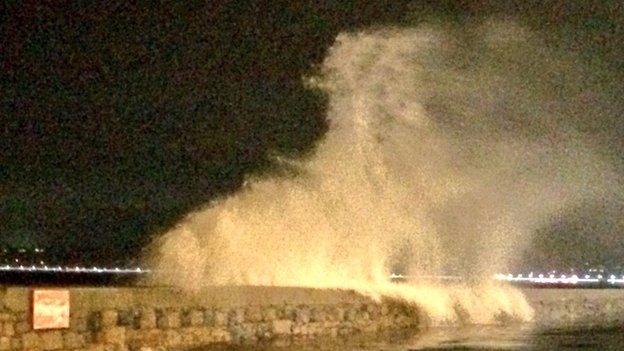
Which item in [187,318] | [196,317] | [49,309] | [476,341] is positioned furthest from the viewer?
[476,341]

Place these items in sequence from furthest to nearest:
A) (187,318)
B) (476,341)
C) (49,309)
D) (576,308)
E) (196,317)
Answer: (576,308) < (476,341) < (196,317) < (187,318) < (49,309)

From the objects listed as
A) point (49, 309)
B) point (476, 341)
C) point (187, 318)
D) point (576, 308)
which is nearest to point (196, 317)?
point (187, 318)

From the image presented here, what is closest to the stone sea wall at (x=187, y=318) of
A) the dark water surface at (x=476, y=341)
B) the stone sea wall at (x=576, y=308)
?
the dark water surface at (x=476, y=341)

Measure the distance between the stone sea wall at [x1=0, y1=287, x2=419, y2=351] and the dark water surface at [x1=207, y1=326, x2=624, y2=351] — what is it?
511 mm

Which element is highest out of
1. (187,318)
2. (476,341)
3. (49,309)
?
(49,309)

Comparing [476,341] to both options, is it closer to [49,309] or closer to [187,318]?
[187,318]

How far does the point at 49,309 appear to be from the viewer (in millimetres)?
12883

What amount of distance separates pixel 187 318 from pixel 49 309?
8.53 ft

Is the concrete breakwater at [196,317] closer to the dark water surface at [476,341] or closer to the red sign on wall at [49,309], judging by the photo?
the red sign on wall at [49,309]

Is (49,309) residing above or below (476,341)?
above

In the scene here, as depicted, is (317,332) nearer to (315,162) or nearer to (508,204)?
(315,162)

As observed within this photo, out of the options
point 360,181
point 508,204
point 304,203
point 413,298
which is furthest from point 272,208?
point 508,204

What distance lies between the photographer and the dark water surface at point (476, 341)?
52.1 ft

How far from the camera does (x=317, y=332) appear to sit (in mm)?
17250
